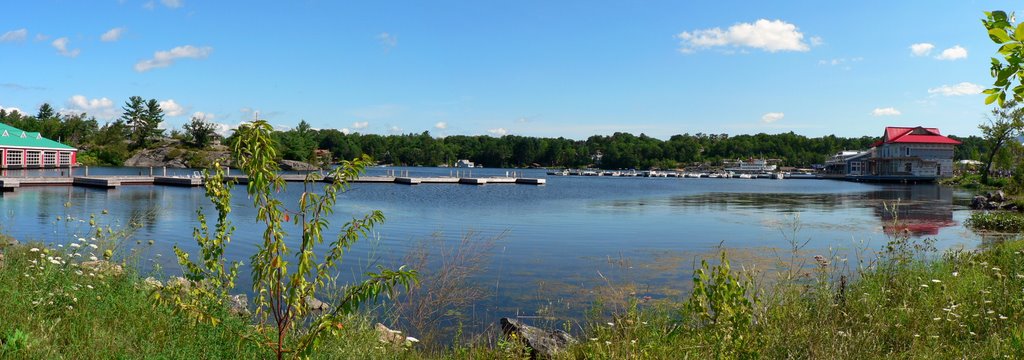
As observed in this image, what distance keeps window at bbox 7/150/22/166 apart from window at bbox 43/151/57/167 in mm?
4174

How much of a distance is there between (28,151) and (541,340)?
3354 inches

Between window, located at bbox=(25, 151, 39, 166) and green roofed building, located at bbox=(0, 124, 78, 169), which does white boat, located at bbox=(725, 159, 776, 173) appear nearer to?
green roofed building, located at bbox=(0, 124, 78, 169)

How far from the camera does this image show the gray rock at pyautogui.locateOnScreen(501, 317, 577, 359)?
7.65m

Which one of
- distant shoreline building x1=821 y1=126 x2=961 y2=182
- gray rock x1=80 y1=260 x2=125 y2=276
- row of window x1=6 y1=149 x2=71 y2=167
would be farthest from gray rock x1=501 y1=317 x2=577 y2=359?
distant shoreline building x1=821 y1=126 x2=961 y2=182

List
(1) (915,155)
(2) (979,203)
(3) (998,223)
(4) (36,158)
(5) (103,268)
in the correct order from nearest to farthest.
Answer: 1. (5) (103,268)
2. (3) (998,223)
3. (2) (979,203)
4. (4) (36,158)
5. (1) (915,155)

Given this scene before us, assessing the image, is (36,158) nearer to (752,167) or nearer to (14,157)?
(14,157)

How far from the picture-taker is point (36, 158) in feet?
241

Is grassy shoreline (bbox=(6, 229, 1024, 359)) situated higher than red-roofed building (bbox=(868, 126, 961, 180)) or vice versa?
red-roofed building (bbox=(868, 126, 961, 180))

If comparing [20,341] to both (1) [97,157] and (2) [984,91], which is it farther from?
(1) [97,157]

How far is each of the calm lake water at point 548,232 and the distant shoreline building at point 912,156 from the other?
220 feet

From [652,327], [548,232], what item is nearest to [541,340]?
[652,327]

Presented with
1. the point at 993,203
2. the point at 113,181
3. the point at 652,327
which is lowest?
the point at 652,327

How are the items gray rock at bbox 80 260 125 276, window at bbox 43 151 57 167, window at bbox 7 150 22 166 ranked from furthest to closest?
window at bbox 43 151 57 167, window at bbox 7 150 22 166, gray rock at bbox 80 260 125 276

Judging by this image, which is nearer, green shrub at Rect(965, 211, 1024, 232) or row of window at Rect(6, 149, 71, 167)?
green shrub at Rect(965, 211, 1024, 232)
